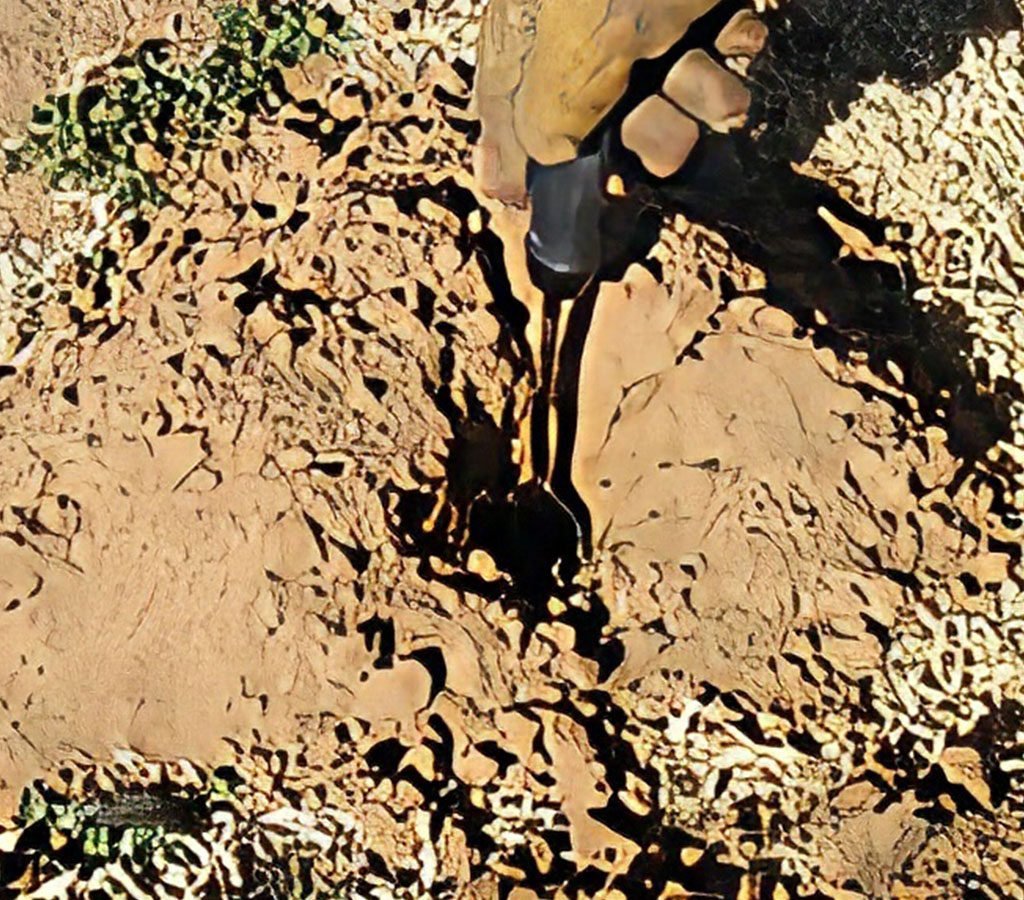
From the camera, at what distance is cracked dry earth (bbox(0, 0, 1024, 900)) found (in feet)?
2.98

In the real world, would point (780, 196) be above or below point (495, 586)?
above

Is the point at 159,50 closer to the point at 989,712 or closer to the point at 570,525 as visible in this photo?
the point at 570,525

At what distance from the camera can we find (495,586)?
93cm

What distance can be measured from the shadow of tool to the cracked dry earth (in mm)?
24

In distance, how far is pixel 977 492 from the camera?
925mm

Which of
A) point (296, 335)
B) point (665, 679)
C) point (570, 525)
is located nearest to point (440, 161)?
point (296, 335)

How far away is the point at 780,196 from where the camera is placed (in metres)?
0.95

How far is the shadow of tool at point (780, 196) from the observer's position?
3.09 feet

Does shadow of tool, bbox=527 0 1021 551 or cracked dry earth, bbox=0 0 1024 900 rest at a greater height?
shadow of tool, bbox=527 0 1021 551

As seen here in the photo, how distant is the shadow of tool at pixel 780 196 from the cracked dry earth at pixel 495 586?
0.02 m

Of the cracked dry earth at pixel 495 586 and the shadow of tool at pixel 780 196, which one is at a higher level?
the shadow of tool at pixel 780 196

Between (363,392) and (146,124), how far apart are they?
1.11 ft

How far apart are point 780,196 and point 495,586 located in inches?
18.0

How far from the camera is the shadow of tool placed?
3.09ft
